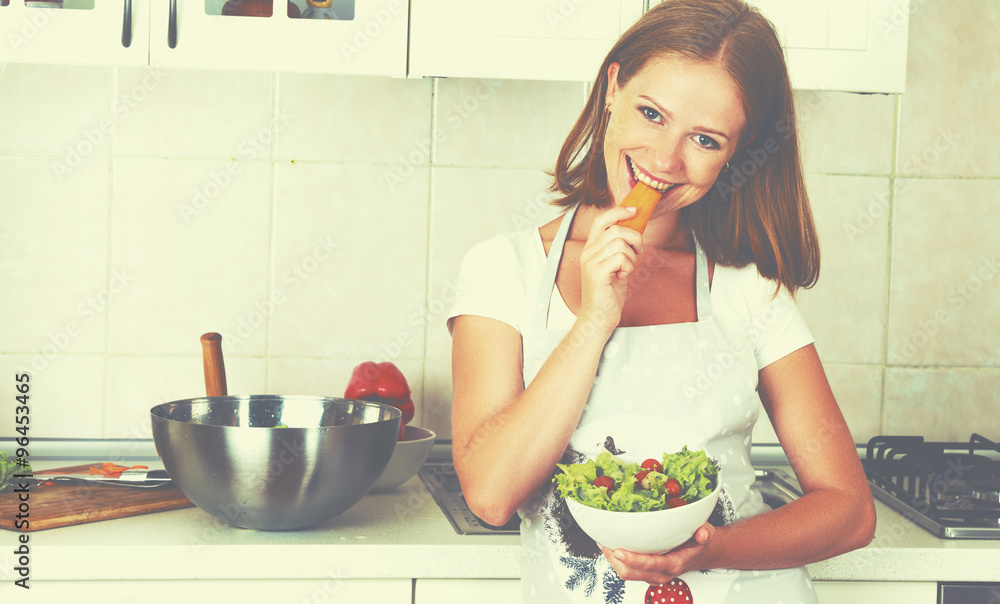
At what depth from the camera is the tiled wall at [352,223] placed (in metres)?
1.61

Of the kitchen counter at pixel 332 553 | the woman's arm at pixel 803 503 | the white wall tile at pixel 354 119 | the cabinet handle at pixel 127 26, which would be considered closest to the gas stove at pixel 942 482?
the kitchen counter at pixel 332 553

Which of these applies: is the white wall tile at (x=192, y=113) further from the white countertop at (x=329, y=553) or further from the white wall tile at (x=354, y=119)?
the white countertop at (x=329, y=553)

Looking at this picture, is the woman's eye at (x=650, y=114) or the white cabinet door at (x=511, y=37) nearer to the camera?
the woman's eye at (x=650, y=114)

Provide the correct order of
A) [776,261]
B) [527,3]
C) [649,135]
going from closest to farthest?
1. [649,135]
2. [776,261]
3. [527,3]

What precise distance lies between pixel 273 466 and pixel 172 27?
638 mm

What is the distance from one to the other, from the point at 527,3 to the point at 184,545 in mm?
889

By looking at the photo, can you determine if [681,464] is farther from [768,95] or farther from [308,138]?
[308,138]

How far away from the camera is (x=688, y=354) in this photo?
1.05 metres

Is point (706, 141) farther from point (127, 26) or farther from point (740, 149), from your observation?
point (127, 26)

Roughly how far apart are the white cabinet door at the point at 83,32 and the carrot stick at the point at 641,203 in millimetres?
759

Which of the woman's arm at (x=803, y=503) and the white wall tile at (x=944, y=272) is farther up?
the white wall tile at (x=944, y=272)

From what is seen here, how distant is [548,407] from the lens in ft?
3.01

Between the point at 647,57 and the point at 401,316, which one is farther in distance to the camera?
the point at 401,316

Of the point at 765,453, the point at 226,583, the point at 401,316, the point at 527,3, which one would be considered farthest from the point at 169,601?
the point at 765,453
